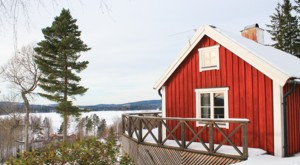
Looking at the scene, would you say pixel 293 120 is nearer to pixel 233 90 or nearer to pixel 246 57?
pixel 233 90

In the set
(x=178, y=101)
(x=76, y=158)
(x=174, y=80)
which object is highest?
(x=174, y=80)

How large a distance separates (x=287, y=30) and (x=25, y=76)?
27.7 metres

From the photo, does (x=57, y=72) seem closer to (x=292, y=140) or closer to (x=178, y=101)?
(x=178, y=101)

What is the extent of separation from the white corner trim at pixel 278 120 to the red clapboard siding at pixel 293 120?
410mm

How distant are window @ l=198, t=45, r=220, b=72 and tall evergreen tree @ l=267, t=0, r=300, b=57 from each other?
2121 cm

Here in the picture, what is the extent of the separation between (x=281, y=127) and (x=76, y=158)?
5908mm

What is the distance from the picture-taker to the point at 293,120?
8344 millimetres

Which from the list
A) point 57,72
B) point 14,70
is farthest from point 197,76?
point 14,70

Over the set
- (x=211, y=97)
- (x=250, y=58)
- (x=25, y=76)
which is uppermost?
(x=25, y=76)

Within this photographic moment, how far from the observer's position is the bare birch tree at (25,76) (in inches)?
989

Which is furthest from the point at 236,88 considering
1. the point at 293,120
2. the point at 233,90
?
the point at 293,120

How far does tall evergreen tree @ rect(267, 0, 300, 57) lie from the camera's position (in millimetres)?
26984

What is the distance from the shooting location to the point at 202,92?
9727mm

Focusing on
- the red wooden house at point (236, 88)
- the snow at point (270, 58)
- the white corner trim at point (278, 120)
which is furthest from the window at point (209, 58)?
the white corner trim at point (278, 120)
